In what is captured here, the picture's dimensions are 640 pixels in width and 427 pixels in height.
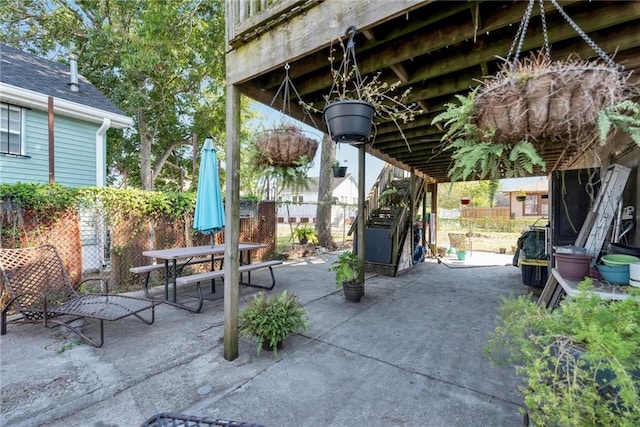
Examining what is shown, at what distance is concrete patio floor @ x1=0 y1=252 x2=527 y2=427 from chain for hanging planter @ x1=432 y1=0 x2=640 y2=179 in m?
1.74

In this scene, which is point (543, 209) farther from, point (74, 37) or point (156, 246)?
point (74, 37)

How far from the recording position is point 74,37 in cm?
1064

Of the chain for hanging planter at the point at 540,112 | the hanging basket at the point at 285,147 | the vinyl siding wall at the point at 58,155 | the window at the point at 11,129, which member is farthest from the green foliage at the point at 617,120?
the window at the point at 11,129

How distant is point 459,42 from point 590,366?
88.4 inches

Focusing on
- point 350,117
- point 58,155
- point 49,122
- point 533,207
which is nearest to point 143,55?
point 49,122

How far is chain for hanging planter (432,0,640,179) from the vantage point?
1.27 meters

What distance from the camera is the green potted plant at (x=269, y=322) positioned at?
2.89 meters

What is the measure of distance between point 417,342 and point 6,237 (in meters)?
5.41

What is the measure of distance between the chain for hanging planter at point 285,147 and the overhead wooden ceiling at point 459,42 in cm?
61

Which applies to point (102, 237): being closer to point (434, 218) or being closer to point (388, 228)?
point (388, 228)

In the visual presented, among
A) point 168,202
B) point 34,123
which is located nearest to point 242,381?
point 168,202

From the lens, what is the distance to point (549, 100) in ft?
4.34

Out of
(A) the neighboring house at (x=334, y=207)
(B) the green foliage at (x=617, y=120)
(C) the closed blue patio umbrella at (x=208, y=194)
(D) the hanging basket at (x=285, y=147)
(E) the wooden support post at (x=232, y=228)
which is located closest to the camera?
(B) the green foliage at (x=617, y=120)

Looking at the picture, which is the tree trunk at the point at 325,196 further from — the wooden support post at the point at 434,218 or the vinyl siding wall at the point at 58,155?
the vinyl siding wall at the point at 58,155
